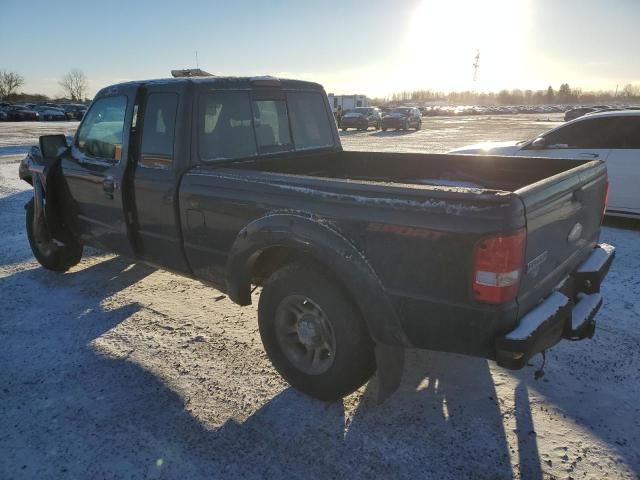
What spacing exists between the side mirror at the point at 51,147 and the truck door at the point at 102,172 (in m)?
0.24

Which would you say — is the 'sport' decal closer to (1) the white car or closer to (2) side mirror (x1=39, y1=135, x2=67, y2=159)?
(2) side mirror (x1=39, y1=135, x2=67, y2=159)

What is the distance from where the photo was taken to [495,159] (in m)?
3.76

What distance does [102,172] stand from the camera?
4.06 metres

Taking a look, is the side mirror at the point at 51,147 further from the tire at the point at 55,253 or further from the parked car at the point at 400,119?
the parked car at the point at 400,119

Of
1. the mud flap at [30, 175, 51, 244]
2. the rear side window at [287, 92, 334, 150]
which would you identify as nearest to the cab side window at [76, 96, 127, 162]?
the mud flap at [30, 175, 51, 244]

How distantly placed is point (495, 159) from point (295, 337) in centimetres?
217

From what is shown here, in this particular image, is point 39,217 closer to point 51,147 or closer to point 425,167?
point 51,147

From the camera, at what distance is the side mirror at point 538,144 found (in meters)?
7.00

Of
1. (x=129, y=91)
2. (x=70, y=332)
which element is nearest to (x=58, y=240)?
(x=70, y=332)

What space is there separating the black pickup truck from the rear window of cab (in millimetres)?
14

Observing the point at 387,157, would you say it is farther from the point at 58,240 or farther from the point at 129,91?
the point at 58,240

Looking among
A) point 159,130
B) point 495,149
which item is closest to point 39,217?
point 159,130

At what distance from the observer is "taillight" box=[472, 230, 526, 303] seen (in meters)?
2.07

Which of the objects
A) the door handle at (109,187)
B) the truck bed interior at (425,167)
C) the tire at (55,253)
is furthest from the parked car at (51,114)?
the truck bed interior at (425,167)
